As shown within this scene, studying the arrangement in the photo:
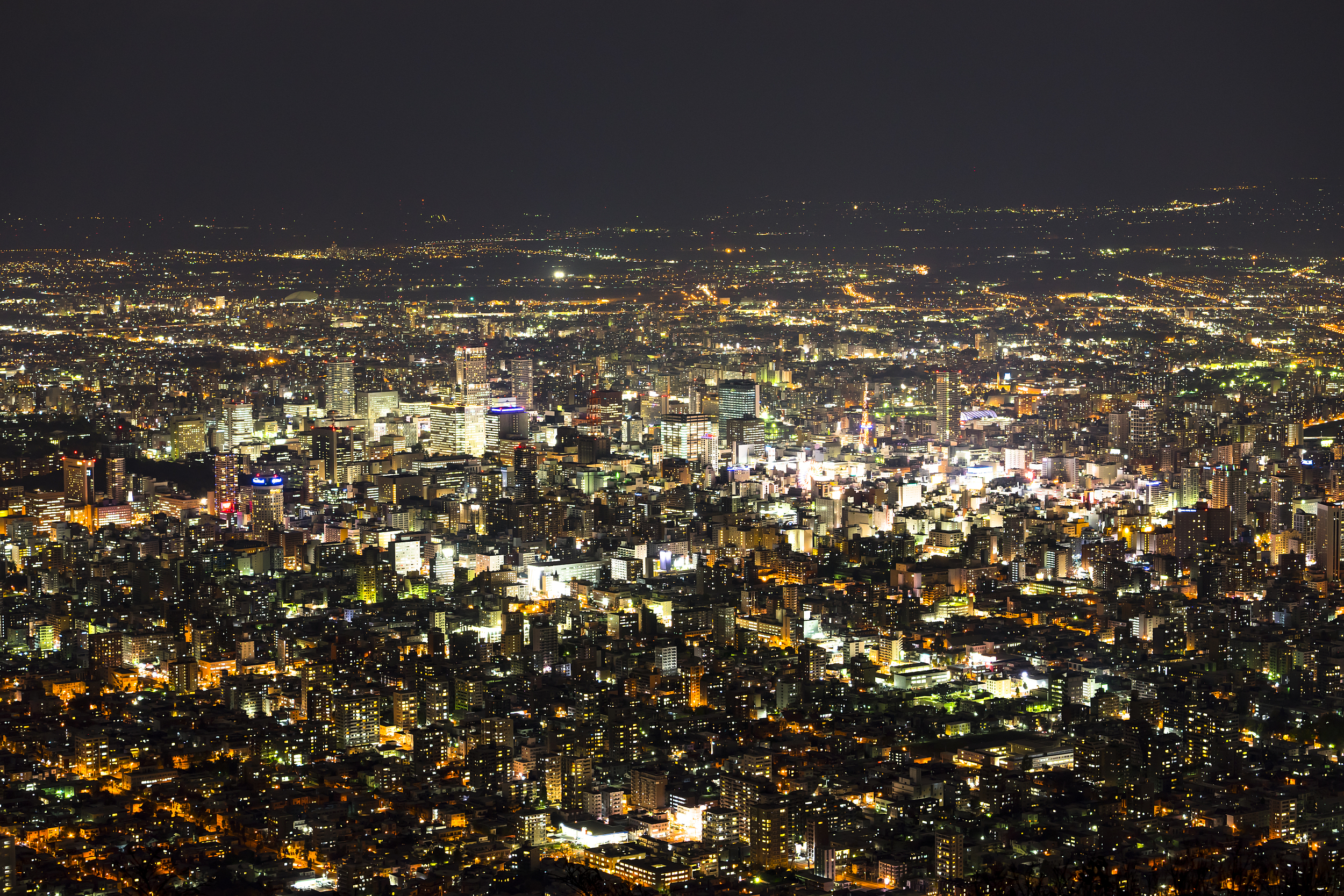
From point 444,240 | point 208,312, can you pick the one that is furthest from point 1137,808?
point 444,240

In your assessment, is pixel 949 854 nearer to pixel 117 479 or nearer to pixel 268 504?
pixel 268 504

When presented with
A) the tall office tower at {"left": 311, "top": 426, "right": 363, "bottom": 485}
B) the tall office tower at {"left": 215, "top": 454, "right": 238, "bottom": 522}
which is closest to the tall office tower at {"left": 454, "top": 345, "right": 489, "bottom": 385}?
the tall office tower at {"left": 311, "top": 426, "right": 363, "bottom": 485}

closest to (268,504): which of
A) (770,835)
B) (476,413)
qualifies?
(476,413)

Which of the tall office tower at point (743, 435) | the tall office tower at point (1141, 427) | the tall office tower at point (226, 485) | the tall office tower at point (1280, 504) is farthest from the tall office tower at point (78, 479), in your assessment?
the tall office tower at point (1280, 504)

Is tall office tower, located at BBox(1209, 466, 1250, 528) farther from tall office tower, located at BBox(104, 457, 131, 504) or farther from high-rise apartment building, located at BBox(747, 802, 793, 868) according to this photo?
tall office tower, located at BBox(104, 457, 131, 504)

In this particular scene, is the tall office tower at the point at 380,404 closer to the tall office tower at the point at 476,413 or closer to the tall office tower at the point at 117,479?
the tall office tower at the point at 476,413

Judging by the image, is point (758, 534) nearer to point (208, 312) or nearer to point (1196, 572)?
point (1196, 572)
